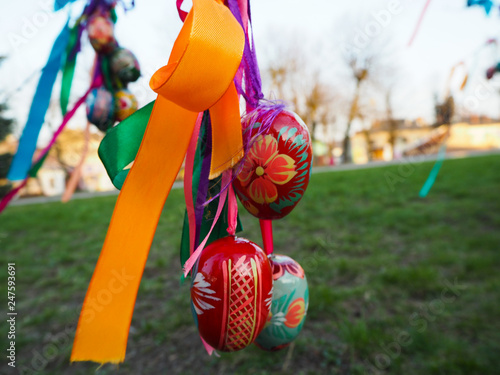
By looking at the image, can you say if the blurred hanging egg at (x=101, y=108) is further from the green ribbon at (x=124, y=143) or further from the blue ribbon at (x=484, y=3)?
the blue ribbon at (x=484, y=3)

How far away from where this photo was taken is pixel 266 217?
33.1 inches

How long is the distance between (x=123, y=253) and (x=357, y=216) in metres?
3.76

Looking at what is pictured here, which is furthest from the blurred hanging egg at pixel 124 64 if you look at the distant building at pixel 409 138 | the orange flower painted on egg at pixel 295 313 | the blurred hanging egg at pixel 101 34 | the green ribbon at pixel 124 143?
the distant building at pixel 409 138

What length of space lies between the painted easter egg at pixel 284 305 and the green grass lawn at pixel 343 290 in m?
1.15

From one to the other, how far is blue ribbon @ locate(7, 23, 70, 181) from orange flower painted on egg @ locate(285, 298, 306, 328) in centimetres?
99

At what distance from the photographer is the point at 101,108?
1.17 meters

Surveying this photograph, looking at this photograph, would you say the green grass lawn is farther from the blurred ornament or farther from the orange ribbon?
the blurred ornament

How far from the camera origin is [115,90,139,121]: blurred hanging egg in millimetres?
1174

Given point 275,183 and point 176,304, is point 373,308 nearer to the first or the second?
point 176,304

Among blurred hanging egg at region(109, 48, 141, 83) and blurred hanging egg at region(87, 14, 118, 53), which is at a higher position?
blurred hanging egg at region(87, 14, 118, 53)

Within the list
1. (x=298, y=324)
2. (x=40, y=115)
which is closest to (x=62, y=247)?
(x=40, y=115)

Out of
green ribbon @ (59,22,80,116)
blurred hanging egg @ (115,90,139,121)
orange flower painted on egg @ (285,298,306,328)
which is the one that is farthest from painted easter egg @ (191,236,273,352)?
green ribbon @ (59,22,80,116)

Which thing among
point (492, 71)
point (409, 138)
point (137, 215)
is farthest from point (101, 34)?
point (409, 138)

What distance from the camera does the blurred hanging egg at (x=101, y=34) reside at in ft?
3.89
